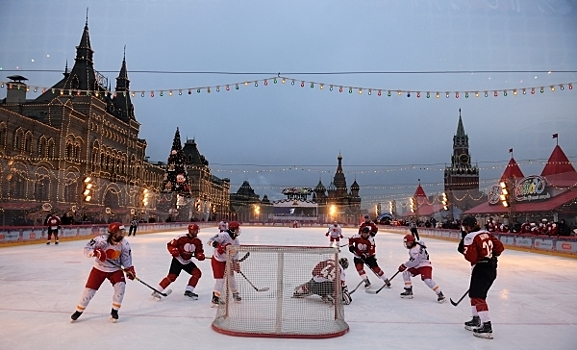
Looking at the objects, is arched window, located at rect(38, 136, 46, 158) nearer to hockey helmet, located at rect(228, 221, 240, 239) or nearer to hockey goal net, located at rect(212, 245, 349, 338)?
hockey helmet, located at rect(228, 221, 240, 239)

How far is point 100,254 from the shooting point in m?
6.44

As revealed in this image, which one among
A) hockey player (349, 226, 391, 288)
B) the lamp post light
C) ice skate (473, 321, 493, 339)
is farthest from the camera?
the lamp post light

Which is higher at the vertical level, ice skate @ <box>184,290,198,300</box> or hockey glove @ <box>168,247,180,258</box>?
hockey glove @ <box>168,247,180,258</box>

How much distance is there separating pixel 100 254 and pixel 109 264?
0.24m

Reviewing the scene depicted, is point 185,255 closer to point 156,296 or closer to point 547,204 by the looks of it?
point 156,296

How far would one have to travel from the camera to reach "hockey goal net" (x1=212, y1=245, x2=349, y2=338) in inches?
234

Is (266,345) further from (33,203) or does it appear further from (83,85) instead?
(83,85)

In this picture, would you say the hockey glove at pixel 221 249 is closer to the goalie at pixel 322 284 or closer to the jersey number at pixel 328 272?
the goalie at pixel 322 284

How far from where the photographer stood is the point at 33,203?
28.8m

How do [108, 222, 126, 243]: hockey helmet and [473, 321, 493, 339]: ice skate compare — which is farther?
[108, 222, 126, 243]: hockey helmet

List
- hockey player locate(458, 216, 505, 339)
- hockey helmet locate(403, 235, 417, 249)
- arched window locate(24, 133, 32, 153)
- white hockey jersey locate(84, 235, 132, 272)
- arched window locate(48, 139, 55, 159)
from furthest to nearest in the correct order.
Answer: arched window locate(48, 139, 55, 159)
arched window locate(24, 133, 32, 153)
hockey helmet locate(403, 235, 417, 249)
white hockey jersey locate(84, 235, 132, 272)
hockey player locate(458, 216, 505, 339)

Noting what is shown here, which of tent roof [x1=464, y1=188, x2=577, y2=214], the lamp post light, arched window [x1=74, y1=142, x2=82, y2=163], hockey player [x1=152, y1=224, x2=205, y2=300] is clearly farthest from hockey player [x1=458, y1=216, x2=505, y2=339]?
the lamp post light

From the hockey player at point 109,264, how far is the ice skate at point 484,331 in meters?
4.93

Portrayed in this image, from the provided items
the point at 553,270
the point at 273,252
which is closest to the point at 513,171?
the point at 553,270
